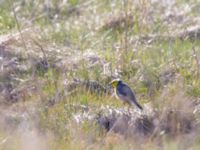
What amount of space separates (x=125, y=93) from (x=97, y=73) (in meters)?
1.03

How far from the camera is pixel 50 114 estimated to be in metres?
7.32

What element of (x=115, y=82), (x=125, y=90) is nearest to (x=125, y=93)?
(x=125, y=90)

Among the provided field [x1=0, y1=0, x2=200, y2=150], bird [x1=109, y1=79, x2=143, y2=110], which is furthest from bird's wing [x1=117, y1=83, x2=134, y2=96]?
field [x1=0, y1=0, x2=200, y2=150]

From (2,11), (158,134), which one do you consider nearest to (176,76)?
(158,134)

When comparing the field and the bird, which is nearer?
the field

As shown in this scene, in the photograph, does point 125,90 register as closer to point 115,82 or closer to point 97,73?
point 115,82

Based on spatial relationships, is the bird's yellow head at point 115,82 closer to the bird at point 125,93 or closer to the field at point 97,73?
the bird at point 125,93

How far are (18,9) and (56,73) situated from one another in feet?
8.61

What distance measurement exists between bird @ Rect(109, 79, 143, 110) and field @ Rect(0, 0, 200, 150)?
61mm

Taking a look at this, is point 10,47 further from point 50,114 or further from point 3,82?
point 50,114

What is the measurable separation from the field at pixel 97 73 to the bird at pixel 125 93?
0.20 ft

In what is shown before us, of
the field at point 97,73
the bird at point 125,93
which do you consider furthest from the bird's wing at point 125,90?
the field at point 97,73

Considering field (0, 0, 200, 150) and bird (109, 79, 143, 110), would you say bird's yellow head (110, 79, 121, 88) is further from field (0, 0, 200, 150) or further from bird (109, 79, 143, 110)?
field (0, 0, 200, 150)

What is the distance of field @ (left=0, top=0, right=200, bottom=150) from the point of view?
6.78m
